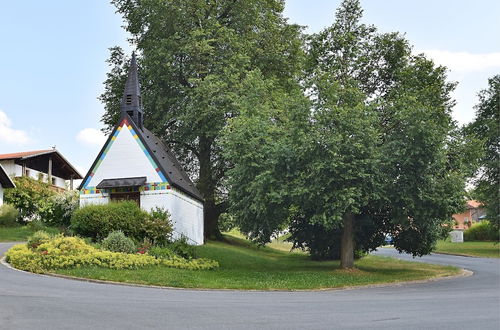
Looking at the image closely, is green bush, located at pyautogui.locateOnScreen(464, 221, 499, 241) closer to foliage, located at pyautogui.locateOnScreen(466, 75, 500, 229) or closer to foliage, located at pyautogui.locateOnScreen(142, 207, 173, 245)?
foliage, located at pyautogui.locateOnScreen(466, 75, 500, 229)

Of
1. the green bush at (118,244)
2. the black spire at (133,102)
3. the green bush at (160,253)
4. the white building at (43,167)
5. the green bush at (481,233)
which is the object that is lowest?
the green bush at (481,233)

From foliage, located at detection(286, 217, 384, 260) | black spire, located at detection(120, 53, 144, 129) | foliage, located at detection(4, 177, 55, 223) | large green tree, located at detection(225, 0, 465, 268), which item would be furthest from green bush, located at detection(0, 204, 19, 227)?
foliage, located at detection(286, 217, 384, 260)

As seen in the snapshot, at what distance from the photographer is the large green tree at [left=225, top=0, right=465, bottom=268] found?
21.6m

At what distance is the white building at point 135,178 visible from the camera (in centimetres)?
3008

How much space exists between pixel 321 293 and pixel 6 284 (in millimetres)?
9453

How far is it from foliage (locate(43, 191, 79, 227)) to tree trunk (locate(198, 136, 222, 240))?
8.51 m

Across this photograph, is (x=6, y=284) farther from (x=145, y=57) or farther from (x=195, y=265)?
(x=145, y=57)

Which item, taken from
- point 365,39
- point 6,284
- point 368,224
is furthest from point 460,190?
point 6,284

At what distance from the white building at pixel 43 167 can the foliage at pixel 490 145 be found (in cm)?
3722

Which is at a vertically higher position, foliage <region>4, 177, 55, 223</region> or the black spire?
the black spire

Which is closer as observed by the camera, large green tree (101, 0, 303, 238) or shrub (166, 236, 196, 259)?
shrub (166, 236, 196, 259)

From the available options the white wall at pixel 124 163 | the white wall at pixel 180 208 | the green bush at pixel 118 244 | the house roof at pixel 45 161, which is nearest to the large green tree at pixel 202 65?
the white wall at pixel 180 208

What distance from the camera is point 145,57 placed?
3672 cm

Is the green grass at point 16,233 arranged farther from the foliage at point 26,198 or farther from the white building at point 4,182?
the white building at point 4,182
